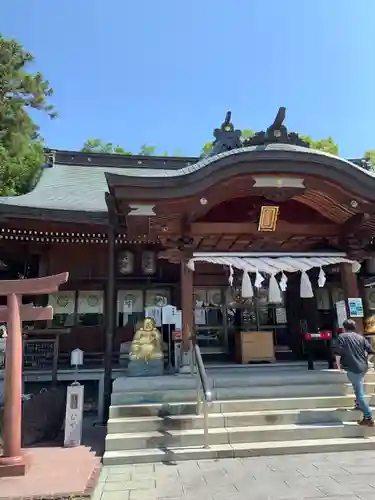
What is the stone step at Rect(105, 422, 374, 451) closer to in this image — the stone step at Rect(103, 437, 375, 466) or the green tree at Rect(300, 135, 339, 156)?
the stone step at Rect(103, 437, 375, 466)

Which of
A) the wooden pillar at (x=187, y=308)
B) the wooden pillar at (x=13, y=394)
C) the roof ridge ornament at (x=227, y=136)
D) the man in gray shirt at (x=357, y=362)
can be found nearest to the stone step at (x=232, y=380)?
the wooden pillar at (x=187, y=308)

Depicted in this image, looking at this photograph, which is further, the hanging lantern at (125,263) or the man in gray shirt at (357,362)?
the hanging lantern at (125,263)

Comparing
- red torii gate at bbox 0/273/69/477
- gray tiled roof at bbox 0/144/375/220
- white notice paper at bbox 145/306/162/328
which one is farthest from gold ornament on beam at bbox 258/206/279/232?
red torii gate at bbox 0/273/69/477

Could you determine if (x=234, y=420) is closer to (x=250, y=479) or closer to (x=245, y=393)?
(x=245, y=393)

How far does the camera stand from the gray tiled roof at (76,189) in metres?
7.12

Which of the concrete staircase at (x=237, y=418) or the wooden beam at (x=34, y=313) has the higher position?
the wooden beam at (x=34, y=313)

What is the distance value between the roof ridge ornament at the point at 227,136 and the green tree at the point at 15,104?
43.1 ft

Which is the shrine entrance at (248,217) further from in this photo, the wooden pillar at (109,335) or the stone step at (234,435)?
the stone step at (234,435)

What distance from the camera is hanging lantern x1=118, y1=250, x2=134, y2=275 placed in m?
10.1

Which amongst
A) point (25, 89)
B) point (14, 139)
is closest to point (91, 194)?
point (14, 139)

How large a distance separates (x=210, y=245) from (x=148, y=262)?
1.99 m

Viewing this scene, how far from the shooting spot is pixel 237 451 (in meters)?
5.30

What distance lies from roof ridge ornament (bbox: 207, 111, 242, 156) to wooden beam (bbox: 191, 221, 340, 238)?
226cm

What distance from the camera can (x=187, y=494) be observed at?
13.5 feet
